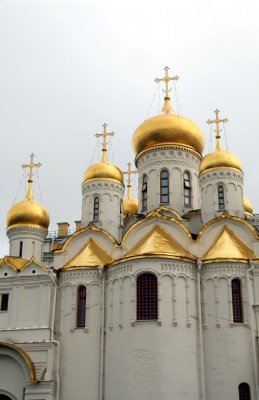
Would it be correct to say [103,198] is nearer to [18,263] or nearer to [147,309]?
[18,263]

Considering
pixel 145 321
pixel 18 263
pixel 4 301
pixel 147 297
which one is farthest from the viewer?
pixel 18 263

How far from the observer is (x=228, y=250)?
2017 cm

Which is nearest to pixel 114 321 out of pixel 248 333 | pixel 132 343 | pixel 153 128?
pixel 132 343

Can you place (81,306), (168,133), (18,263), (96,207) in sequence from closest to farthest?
(81,306)
(18,263)
(96,207)
(168,133)

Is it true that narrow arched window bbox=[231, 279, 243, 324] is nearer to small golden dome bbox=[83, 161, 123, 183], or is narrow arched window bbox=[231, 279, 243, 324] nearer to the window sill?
the window sill

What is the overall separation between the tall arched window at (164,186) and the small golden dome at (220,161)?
185 cm

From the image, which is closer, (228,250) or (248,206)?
(228,250)

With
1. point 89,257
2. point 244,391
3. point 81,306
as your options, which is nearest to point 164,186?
point 89,257

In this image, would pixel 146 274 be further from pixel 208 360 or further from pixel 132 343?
pixel 208 360

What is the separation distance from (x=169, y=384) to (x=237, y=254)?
203 inches

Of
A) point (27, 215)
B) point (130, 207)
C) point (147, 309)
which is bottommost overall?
point (147, 309)

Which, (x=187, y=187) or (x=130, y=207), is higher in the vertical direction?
(x=130, y=207)

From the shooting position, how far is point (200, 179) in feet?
76.7

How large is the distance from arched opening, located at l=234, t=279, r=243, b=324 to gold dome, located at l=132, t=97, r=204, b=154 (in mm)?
7449
